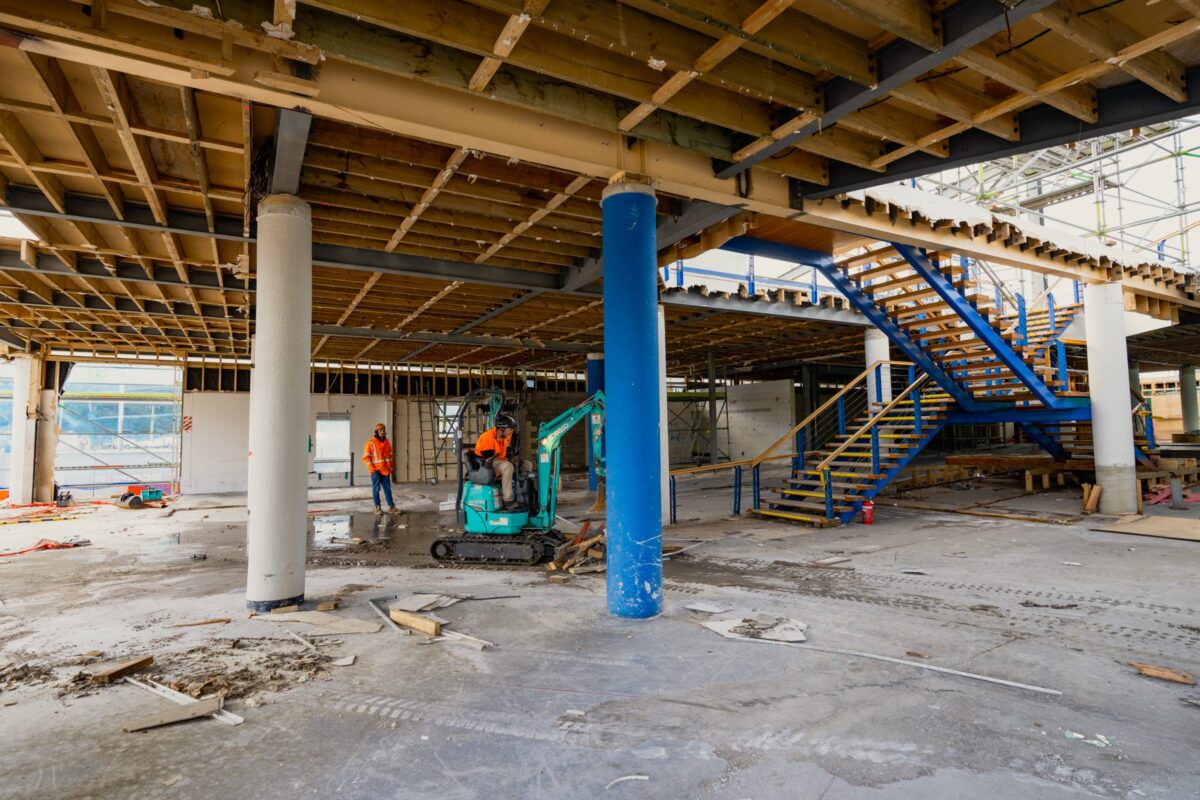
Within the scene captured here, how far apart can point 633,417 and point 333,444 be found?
19361mm

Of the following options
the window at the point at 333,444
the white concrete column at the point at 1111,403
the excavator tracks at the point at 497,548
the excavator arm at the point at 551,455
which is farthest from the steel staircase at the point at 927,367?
the window at the point at 333,444

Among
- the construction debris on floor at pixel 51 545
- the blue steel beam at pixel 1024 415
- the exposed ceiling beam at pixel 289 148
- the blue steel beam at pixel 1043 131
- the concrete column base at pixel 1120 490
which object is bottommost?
the construction debris on floor at pixel 51 545

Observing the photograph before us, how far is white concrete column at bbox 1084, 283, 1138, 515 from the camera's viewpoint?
11.2 metres

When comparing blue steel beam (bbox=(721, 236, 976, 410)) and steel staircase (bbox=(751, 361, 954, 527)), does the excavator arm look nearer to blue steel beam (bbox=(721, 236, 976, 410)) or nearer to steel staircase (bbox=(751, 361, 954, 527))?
blue steel beam (bbox=(721, 236, 976, 410))

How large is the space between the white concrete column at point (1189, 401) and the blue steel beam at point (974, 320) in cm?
2369

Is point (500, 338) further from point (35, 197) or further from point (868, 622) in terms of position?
point (868, 622)

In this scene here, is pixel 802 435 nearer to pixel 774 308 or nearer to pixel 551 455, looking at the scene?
pixel 774 308

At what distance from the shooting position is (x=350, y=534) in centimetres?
1138

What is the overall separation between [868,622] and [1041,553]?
4.57 metres

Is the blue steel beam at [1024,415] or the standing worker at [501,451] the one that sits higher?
the blue steel beam at [1024,415]

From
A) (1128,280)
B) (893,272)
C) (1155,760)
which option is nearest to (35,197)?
(1155,760)

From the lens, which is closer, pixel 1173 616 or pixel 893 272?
pixel 1173 616

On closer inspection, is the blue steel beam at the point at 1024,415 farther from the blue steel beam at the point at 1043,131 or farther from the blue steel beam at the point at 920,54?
the blue steel beam at the point at 920,54

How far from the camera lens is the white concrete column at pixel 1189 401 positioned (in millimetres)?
27062
